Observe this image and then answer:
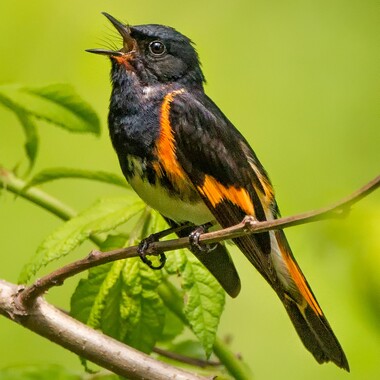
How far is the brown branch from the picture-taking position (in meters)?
1.91

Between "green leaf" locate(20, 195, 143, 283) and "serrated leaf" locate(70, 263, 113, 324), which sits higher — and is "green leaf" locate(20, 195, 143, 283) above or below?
above

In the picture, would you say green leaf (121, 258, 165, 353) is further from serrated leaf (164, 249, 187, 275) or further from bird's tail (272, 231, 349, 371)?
bird's tail (272, 231, 349, 371)

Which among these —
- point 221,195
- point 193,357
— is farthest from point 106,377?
point 221,195

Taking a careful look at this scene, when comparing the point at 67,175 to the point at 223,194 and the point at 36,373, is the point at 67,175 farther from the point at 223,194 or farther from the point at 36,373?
the point at 36,373

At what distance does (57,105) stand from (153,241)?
2.09ft

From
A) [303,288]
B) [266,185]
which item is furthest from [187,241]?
[266,185]

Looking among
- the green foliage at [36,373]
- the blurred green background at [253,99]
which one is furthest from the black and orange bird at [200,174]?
the blurred green background at [253,99]

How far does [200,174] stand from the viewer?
325 cm

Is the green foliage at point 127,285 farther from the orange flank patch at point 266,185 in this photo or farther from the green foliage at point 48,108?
the orange flank patch at point 266,185

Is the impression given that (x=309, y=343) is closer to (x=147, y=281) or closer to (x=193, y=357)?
(x=193, y=357)

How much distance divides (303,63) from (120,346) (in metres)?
3.46

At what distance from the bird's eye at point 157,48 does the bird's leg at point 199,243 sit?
73 cm

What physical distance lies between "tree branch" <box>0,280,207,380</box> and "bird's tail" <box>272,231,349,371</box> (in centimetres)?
67

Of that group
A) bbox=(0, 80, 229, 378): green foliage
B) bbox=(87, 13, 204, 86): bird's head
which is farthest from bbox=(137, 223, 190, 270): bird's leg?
bbox=(87, 13, 204, 86): bird's head
